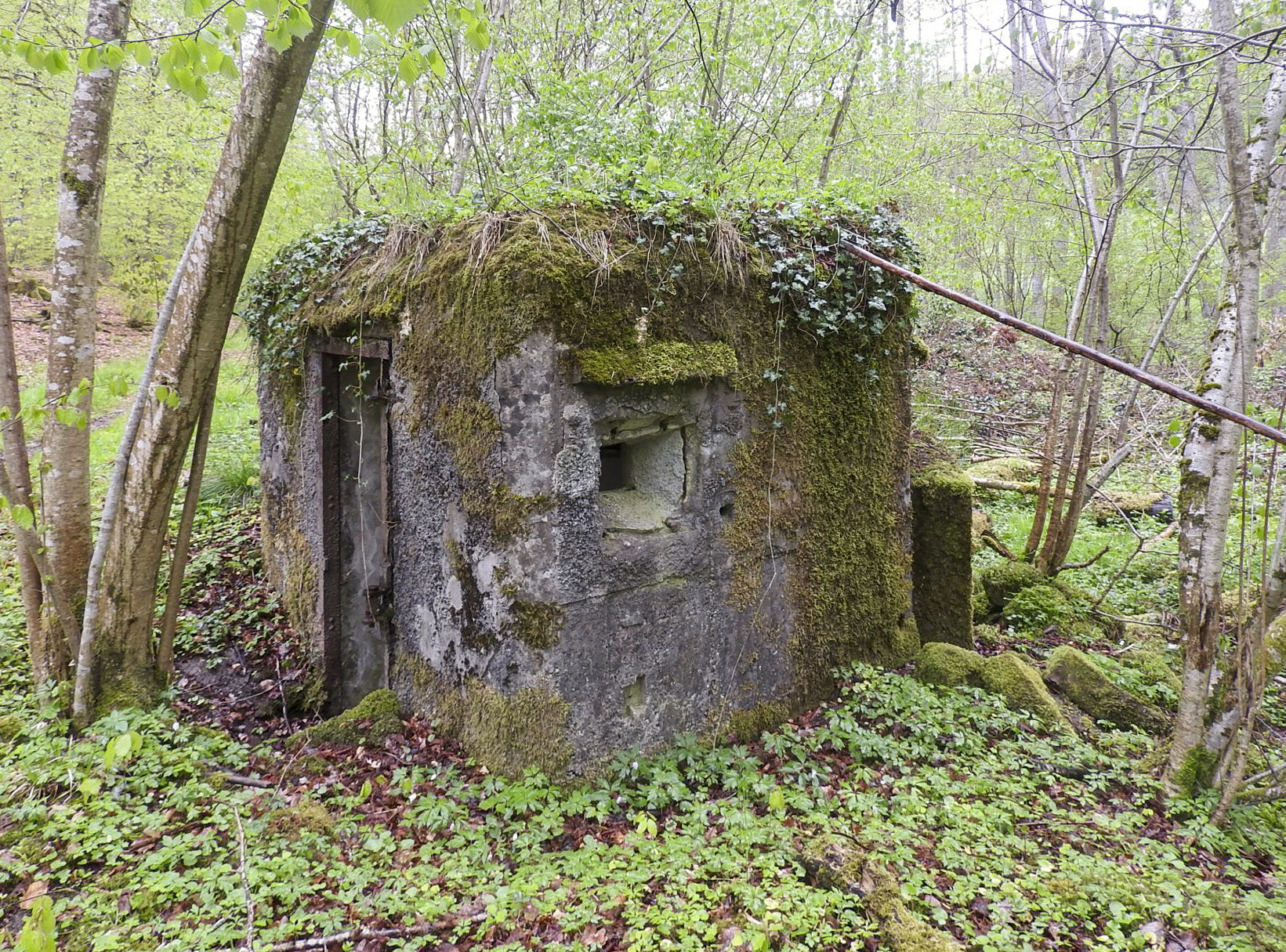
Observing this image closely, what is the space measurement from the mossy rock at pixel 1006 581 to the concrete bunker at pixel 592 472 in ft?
6.44

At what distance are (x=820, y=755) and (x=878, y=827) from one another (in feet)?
2.44

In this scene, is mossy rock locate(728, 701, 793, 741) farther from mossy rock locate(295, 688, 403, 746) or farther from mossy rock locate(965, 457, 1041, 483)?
mossy rock locate(965, 457, 1041, 483)

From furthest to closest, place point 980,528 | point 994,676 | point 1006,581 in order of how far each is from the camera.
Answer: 1. point 980,528
2. point 1006,581
3. point 994,676

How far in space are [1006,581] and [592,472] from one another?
16.2ft

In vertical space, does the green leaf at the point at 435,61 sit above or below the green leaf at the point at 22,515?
above

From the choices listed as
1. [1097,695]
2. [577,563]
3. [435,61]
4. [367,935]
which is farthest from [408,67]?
[1097,695]

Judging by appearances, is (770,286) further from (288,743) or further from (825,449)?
(288,743)

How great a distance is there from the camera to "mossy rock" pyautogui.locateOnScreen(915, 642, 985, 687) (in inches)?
187

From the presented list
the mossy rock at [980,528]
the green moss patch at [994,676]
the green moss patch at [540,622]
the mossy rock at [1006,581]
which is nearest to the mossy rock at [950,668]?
the green moss patch at [994,676]

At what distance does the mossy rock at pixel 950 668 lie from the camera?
4.74m

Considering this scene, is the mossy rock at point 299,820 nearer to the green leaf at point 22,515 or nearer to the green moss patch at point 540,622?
the green moss patch at point 540,622

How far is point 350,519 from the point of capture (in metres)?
4.83

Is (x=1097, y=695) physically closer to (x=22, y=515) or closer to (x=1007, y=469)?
(x=1007, y=469)

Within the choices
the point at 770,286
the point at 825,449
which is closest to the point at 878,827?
the point at 825,449
